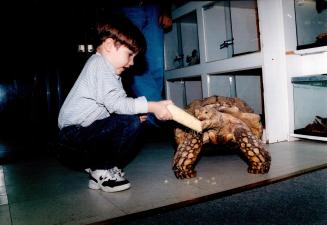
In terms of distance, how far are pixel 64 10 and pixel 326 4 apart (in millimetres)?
2100

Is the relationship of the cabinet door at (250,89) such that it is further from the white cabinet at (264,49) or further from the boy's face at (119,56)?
the boy's face at (119,56)

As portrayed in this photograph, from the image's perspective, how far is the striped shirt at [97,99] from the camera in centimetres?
138

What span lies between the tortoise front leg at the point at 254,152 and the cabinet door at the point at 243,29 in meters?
1.36

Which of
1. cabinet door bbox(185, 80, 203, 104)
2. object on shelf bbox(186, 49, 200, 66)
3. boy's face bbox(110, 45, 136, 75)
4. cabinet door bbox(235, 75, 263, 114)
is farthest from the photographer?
cabinet door bbox(185, 80, 203, 104)

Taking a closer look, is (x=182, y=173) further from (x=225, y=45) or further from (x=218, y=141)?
(x=225, y=45)

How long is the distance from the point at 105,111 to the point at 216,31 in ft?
5.53

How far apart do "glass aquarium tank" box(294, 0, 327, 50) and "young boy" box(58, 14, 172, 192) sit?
1.45 m

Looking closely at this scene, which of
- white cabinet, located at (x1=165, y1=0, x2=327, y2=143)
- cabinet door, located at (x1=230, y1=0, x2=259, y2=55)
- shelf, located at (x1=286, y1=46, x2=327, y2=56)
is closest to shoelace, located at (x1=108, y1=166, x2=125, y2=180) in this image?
white cabinet, located at (x1=165, y1=0, x2=327, y2=143)

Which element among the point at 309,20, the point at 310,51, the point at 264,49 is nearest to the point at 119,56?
the point at 264,49

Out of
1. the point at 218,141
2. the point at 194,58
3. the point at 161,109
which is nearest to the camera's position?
the point at 161,109

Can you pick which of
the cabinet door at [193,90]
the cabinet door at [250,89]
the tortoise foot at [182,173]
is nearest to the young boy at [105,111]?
the tortoise foot at [182,173]

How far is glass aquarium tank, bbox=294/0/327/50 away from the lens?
7.56 ft

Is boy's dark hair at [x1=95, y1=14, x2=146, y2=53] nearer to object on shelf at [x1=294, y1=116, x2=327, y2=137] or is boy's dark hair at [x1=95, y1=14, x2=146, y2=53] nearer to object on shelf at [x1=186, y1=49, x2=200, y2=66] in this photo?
object on shelf at [x1=294, y1=116, x2=327, y2=137]

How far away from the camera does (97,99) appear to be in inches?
55.8
